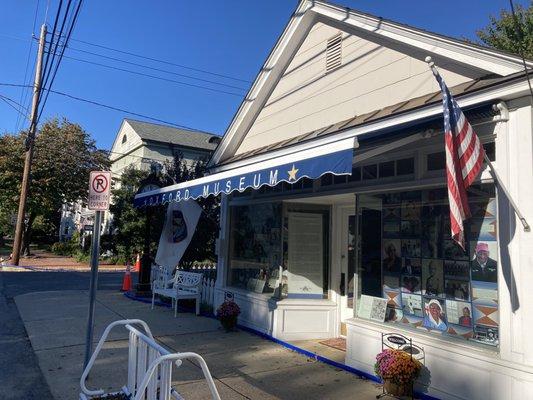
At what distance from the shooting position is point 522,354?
13.6ft

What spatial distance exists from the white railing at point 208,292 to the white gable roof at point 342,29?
2678 millimetres

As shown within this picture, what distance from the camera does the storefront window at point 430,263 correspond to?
4680mm

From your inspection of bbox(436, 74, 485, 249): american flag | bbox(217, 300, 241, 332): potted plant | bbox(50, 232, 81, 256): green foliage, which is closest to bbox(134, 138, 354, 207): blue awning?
bbox(436, 74, 485, 249): american flag

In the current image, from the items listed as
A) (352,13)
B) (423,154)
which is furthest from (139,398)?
(352,13)

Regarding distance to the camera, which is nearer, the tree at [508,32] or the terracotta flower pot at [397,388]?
the terracotta flower pot at [397,388]

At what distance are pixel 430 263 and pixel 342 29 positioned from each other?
155 inches

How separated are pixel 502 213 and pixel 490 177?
38 cm

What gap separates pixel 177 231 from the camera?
1117cm

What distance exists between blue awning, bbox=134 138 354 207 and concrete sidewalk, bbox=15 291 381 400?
2404 millimetres

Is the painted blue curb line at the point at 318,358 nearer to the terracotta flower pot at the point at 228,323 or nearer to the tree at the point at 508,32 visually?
the terracotta flower pot at the point at 228,323

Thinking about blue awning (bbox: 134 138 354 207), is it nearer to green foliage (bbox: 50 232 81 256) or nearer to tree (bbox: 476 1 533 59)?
tree (bbox: 476 1 533 59)

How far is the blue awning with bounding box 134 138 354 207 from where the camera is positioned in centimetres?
473

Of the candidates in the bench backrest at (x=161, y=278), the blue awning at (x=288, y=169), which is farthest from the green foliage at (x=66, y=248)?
the blue awning at (x=288, y=169)

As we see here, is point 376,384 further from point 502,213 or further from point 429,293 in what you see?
point 502,213
